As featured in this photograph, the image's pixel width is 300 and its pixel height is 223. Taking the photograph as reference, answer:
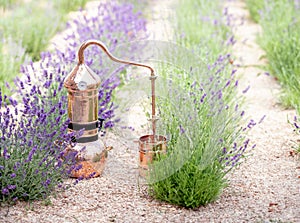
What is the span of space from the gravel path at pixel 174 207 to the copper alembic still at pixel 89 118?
0.11m

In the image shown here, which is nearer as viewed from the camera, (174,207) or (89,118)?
(174,207)

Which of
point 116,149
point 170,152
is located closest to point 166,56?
point 116,149

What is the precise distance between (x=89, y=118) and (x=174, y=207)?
2.43 feet

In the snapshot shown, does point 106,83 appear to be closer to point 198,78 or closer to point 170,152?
point 198,78

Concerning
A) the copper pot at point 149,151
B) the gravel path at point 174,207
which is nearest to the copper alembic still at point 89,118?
the copper pot at point 149,151

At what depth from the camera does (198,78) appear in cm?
437

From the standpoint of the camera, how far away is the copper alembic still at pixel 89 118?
3.30m

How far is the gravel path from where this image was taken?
2969 mm

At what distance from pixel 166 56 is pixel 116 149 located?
1336 mm

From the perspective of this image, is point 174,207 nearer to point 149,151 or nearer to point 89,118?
point 149,151

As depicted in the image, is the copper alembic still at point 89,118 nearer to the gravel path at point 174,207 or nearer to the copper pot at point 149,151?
the copper pot at point 149,151

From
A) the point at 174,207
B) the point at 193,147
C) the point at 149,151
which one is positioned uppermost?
the point at 193,147

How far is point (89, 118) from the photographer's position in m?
3.35

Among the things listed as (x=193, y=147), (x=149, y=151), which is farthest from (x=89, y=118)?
(x=193, y=147)
